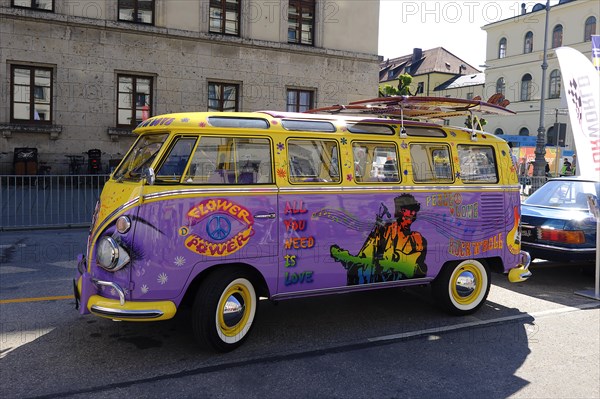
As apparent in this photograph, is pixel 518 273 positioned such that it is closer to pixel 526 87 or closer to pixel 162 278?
pixel 162 278

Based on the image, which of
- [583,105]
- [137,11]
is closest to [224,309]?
[583,105]

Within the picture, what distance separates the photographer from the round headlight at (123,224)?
4625 millimetres

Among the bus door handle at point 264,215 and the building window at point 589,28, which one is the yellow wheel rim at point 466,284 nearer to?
the bus door handle at point 264,215

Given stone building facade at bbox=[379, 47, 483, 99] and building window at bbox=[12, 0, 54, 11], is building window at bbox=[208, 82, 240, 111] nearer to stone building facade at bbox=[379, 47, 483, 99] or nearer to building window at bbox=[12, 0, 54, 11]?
building window at bbox=[12, 0, 54, 11]

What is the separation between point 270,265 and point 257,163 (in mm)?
1018

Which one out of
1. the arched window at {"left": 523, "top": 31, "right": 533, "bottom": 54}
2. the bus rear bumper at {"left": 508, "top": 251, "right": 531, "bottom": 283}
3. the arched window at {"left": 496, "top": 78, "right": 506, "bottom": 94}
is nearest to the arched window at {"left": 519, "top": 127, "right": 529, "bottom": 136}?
the arched window at {"left": 496, "top": 78, "right": 506, "bottom": 94}

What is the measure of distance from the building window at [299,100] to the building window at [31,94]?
9.85m

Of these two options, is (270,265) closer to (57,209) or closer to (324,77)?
Result: (57,209)

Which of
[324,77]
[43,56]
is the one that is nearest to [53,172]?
[43,56]

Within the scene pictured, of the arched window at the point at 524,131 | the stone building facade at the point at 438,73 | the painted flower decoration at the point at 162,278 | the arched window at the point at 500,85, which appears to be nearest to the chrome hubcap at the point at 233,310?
the painted flower decoration at the point at 162,278

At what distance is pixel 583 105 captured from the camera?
739cm

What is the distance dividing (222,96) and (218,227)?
1836cm

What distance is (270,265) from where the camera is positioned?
205 inches

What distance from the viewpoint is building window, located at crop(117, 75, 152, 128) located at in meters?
20.6
